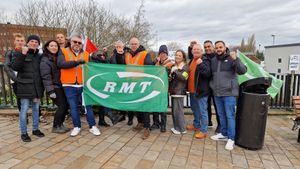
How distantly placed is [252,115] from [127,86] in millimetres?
2424

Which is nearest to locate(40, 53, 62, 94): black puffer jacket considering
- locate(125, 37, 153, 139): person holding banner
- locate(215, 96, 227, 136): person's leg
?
locate(125, 37, 153, 139): person holding banner

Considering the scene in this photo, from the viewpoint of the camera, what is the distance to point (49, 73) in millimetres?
4066

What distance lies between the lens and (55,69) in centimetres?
418

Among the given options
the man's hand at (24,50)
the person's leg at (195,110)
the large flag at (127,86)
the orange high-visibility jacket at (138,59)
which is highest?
the man's hand at (24,50)

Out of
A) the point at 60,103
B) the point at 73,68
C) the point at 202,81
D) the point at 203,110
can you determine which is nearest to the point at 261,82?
the point at 202,81

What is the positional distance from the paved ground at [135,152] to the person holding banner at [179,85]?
308mm

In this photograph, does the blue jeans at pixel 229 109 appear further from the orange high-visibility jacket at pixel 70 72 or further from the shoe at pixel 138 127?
the orange high-visibility jacket at pixel 70 72

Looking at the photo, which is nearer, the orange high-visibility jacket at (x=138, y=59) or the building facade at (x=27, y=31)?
the orange high-visibility jacket at (x=138, y=59)

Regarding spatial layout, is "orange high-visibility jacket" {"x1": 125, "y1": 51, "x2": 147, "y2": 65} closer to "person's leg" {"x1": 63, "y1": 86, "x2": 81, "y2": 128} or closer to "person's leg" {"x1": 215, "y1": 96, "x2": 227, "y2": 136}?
"person's leg" {"x1": 63, "y1": 86, "x2": 81, "y2": 128}

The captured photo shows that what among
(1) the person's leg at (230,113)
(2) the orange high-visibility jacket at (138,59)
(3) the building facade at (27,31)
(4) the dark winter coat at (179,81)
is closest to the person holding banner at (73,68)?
(2) the orange high-visibility jacket at (138,59)

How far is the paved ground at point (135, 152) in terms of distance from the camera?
3.31m

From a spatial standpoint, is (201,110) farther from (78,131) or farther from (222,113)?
(78,131)

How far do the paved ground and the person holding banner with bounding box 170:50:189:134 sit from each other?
308 millimetres

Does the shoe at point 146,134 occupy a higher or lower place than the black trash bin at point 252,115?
lower
